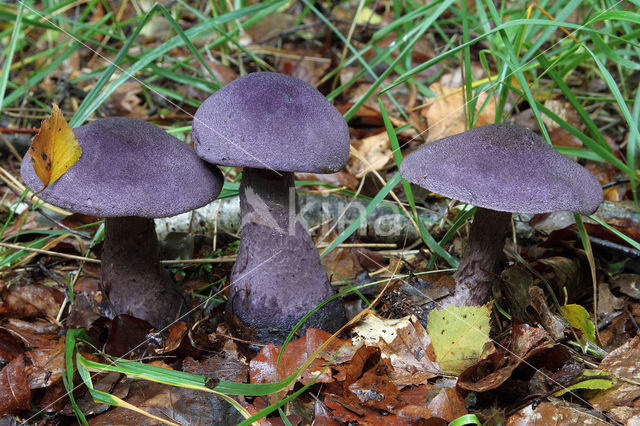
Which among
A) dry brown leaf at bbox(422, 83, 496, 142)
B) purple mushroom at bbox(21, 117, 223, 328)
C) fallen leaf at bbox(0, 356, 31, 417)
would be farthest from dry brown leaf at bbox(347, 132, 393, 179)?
fallen leaf at bbox(0, 356, 31, 417)

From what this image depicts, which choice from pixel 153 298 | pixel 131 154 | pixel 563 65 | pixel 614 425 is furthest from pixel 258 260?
pixel 563 65

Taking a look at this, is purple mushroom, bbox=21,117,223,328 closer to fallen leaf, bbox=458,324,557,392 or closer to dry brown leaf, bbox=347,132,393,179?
fallen leaf, bbox=458,324,557,392

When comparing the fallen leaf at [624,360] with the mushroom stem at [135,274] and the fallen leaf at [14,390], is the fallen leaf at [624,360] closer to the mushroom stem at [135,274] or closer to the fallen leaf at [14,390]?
the mushroom stem at [135,274]

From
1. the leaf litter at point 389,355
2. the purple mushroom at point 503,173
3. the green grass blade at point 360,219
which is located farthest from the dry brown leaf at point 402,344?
the purple mushroom at point 503,173

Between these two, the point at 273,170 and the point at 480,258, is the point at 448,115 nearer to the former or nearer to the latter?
the point at 480,258

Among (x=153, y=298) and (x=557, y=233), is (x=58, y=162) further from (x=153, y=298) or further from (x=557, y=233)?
(x=557, y=233)
